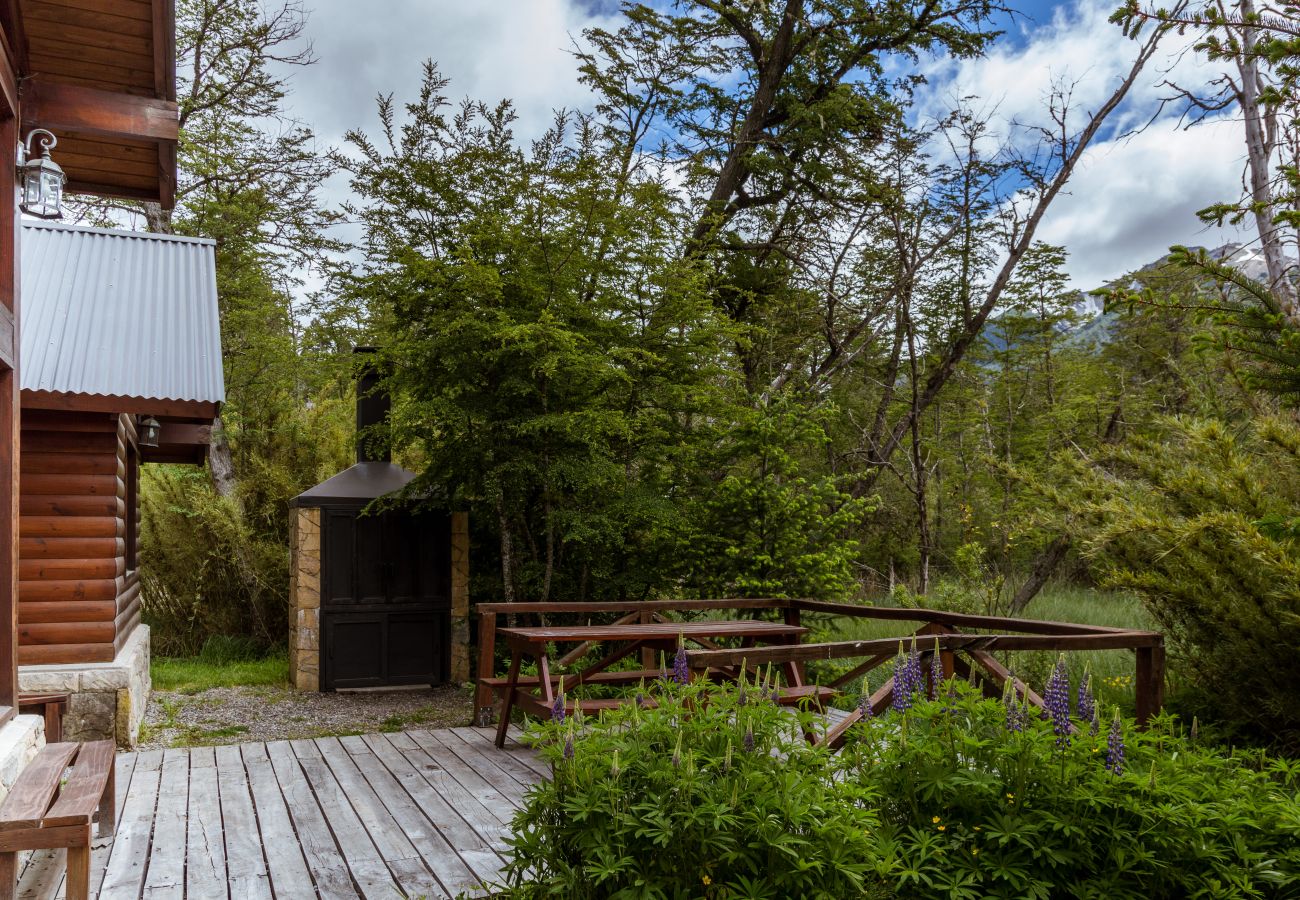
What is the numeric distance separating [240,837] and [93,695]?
8.72 ft

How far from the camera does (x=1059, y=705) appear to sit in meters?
2.49

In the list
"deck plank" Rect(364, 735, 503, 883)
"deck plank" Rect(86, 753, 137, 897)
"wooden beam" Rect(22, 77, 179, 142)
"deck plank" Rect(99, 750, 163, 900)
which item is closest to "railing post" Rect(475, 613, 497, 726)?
"deck plank" Rect(364, 735, 503, 883)

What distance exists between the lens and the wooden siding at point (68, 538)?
5926mm

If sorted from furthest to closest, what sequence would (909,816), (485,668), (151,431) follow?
(151,431), (485,668), (909,816)

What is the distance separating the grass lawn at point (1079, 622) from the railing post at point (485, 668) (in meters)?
2.80

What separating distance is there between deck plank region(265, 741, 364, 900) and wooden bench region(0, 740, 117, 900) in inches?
32.4

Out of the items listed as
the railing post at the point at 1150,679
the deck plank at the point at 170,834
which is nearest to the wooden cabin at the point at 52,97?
the deck plank at the point at 170,834

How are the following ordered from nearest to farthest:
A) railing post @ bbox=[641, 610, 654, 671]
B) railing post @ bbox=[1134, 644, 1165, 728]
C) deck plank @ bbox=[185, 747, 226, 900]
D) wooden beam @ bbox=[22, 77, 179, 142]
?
deck plank @ bbox=[185, 747, 226, 900] < railing post @ bbox=[1134, 644, 1165, 728] < wooden beam @ bbox=[22, 77, 179, 142] < railing post @ bbox=[641, 610, 654, 671]

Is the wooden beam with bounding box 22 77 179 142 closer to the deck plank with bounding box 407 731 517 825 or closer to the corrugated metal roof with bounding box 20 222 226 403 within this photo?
the corrugated metal roof with bounding box 20 222 226 403

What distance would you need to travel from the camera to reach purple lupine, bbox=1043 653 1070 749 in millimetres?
2465

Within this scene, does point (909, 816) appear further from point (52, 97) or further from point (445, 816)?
point (52, 97)

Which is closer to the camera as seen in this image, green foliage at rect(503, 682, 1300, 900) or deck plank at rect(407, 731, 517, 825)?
green foliage at rect(503, 682, 1300, 900)

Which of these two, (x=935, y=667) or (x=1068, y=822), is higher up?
(x=935, y=667)

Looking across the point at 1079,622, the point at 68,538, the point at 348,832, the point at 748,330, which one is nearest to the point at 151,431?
the point at 68,538
